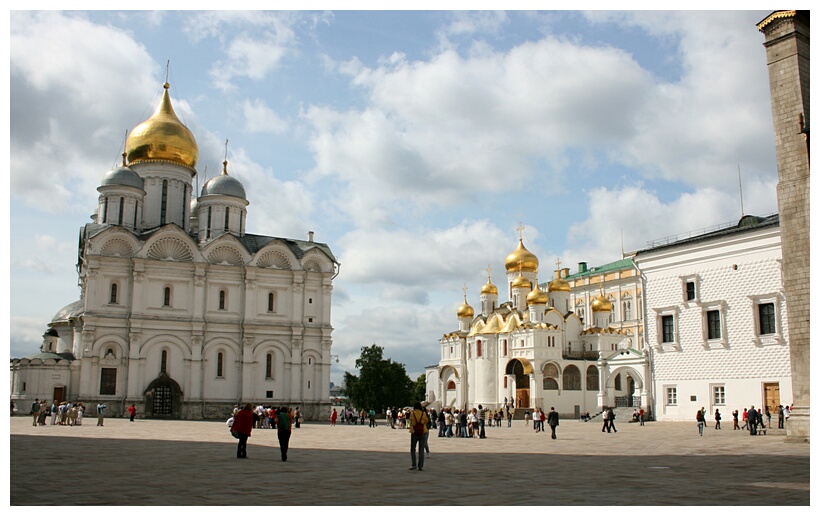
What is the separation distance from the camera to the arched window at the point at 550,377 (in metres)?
57.9

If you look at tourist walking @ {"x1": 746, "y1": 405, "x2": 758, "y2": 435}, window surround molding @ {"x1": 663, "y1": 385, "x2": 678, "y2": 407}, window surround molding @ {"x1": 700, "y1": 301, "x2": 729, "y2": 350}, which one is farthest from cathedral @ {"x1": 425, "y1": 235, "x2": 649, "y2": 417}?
tourist walking @ {"x1": 746, "y1": 405, "x2": 758, "y2": 435}

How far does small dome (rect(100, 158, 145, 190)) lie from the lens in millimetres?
46781

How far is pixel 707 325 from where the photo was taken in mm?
33812

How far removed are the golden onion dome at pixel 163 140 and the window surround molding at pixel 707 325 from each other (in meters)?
32.9

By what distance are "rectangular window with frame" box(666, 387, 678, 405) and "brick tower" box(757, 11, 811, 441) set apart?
53.3ft

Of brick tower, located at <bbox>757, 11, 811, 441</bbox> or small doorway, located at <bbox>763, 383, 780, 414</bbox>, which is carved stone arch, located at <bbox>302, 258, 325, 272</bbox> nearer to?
small doorway, located at <bbox>763, 383, 780, 414</bbox>

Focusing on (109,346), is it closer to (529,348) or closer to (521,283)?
(529,348)

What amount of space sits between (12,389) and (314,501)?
3946cm

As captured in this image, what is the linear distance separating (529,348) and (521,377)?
2360 millimetres

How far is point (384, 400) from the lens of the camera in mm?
66000

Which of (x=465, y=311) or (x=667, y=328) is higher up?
(x=465, y=311)

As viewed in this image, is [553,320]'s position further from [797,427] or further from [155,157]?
[797,427]

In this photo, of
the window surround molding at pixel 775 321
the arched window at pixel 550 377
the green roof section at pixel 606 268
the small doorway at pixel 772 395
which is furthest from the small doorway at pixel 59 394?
the green roof section at pixel 606 268

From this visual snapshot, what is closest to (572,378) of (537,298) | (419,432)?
(537,298)
